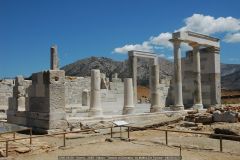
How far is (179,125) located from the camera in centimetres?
1766

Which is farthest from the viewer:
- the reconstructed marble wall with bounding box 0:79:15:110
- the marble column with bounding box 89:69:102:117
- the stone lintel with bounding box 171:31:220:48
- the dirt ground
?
the reconstructed marble wall with bounding box 0:79:15:110

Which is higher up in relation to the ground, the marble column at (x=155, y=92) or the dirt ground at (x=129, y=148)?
the marble column at (x=155, y=92)

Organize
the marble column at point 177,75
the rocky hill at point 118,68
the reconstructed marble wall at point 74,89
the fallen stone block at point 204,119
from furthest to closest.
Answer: the rocky hill at point 118,68
the reconstructed marble wall at point 74,89
the marble column at point 177,75
the fallen stone block at point 204,119

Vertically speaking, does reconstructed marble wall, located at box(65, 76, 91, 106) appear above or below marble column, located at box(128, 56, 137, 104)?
below

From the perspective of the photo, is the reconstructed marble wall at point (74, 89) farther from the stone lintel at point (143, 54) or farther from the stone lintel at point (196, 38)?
the stone lintel at point (196, 38)

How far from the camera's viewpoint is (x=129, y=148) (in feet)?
36.7

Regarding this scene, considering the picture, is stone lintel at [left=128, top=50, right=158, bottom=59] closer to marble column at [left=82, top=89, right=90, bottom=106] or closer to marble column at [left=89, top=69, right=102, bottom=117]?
marble column at [left=82, top=89, right=90, bottom=106]

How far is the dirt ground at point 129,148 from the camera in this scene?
10.1 meters

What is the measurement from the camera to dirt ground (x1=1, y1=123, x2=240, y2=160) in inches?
396

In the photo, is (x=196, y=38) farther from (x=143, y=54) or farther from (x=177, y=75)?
(x=143, y=54)

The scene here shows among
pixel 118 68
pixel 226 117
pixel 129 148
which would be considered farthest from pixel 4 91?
pixel 118 68

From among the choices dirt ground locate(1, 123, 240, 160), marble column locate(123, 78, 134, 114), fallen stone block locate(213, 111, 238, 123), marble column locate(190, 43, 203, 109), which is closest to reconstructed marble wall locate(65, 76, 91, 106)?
marble column locate(123, 78, 134, 114)

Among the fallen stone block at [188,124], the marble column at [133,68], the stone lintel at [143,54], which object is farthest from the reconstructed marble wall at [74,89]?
the fallen stone block at [188,124]

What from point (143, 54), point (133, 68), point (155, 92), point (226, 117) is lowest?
point (226, 117)
